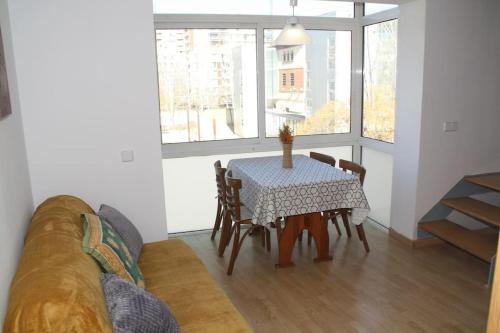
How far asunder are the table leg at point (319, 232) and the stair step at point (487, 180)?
5.25ft

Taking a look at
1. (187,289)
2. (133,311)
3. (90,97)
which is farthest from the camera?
(90,97)

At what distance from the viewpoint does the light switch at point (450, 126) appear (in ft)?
13.8

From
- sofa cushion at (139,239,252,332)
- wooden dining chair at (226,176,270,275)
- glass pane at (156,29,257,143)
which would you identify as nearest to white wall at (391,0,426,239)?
glass pane at (156,29,257,143)

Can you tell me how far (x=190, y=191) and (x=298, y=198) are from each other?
1600mm

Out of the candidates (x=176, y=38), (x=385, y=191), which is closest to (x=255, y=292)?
(x=385, y=191)

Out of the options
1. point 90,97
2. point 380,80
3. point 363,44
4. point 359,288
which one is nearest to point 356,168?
point 359,288

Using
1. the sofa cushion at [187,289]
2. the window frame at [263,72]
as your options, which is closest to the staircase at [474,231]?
the window frame at [263,72]

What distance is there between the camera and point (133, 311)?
1812 millimetres

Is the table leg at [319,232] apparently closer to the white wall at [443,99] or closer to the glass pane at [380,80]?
the white wall at [443,99]

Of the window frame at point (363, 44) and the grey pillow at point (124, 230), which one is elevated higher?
the window frame at point (363, 44)

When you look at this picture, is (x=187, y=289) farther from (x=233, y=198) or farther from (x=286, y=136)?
(x=286, y=136)

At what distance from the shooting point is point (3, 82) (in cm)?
230

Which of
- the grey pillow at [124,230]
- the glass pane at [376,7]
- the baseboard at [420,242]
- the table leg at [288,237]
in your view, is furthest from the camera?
the glass pane at [376,7]

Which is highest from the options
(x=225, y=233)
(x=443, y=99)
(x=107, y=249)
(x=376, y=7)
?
(x=376, y=7)
